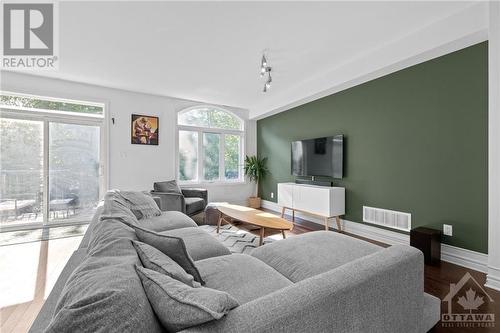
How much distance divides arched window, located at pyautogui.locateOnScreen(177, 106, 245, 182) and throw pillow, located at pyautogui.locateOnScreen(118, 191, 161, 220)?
2.52 metres

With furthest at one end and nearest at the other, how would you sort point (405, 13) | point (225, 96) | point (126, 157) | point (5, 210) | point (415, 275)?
1. point (225, 96)
2. point (126, 157)
3. point (5, 210)
4. point (405, 13)
5. point (415, 275)

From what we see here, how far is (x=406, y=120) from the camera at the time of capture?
3143 mm

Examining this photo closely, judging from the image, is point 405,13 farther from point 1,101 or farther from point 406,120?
point 1,101

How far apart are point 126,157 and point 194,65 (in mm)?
2490

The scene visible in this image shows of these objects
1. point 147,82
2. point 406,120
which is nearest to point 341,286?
point 406,120

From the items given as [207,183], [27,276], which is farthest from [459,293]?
[207,183]

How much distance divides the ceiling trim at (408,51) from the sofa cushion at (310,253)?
7.80 feet

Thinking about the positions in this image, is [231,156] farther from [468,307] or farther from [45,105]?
[468,307]

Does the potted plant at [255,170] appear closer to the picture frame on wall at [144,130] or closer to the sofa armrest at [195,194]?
the sofa armrest at [195,194]

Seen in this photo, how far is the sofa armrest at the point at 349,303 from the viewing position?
28.6 inches

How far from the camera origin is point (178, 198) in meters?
3.86

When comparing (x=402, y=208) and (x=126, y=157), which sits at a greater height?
(x=126, y=157)

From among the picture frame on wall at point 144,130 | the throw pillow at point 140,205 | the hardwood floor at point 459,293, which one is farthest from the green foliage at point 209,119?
the hardwood floor at point 459,293

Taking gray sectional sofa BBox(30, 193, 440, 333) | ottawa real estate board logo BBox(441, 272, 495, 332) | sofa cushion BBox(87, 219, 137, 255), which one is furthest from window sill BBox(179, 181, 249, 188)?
ottawa real estate board logo BBox(441, 272, 495, 332)
